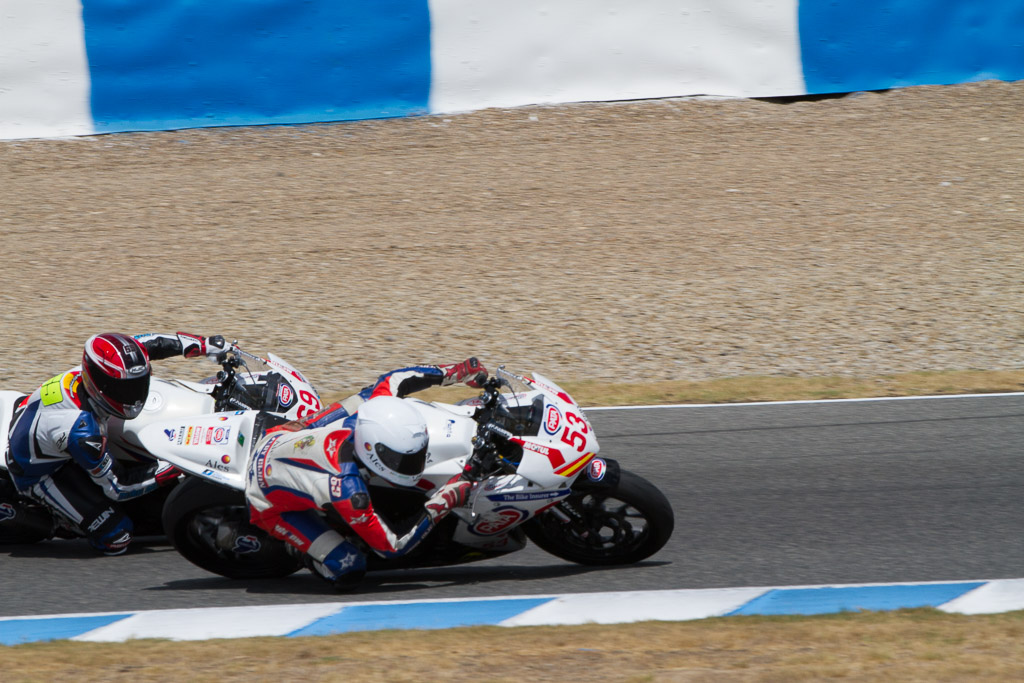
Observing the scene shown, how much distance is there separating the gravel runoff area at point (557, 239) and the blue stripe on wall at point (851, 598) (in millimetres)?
3852

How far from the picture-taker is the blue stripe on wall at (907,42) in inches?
490

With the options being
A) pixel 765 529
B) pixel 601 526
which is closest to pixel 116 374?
pixel 601 526

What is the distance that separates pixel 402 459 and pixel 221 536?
1.22 meters

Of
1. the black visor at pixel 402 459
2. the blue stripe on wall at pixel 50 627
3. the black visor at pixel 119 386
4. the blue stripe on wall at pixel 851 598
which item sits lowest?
the blue stripe on wall at pixel 50 627

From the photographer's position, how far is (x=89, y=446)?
18.0 ft

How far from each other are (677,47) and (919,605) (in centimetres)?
897

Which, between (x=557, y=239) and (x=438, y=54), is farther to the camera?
(x=438, y=54)

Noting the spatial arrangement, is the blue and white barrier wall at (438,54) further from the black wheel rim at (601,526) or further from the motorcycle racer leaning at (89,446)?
the black wheel rim at (601,526)

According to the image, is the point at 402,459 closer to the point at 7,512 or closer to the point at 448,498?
the point at 448,498

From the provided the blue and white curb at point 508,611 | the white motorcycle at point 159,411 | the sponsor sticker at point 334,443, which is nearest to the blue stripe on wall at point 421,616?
the blue and white curb at point 508,611

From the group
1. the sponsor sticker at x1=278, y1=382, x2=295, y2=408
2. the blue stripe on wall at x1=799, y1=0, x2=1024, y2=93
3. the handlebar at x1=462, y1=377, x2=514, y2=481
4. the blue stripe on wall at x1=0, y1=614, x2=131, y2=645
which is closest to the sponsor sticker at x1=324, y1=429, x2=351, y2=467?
the handlebar at x1=462, y1=377, x2=514, y2=481

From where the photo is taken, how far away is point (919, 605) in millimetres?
4930

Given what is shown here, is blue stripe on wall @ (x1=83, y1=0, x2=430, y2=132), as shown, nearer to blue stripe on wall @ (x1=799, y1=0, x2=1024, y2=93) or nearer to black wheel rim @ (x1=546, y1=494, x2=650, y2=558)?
blue stripe on wall @ (x1=799, y1=0, x2=1024, y2=93)

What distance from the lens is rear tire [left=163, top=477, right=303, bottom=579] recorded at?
17.7 ft
